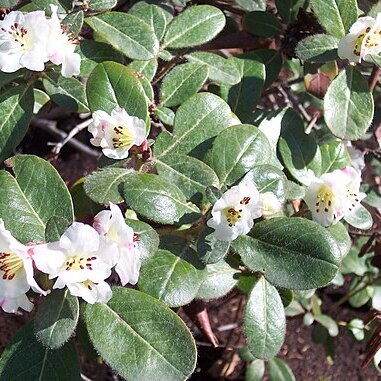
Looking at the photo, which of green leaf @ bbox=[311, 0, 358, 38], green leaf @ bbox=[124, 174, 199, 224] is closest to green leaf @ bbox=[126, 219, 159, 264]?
green leaf @ bbox=[124, 174, 199, 224]

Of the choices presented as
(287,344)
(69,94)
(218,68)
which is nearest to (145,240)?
(69,94)

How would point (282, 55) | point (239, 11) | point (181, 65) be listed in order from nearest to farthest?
point (181, 65)
point (282, 55)
point (239, 11)

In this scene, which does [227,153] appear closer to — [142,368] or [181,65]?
[181,65]

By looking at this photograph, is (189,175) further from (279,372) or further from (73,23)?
(279,372)

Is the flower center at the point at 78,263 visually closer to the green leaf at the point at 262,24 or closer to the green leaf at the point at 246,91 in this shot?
the green leaf at the point at 246,91

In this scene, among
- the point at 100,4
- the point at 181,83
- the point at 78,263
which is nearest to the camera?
the point at 78,263

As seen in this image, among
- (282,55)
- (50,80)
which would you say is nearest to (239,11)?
(282,55)

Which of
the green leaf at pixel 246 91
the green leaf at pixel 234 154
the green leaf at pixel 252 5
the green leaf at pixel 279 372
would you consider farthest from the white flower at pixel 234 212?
the green leaf at pixel 279 372
